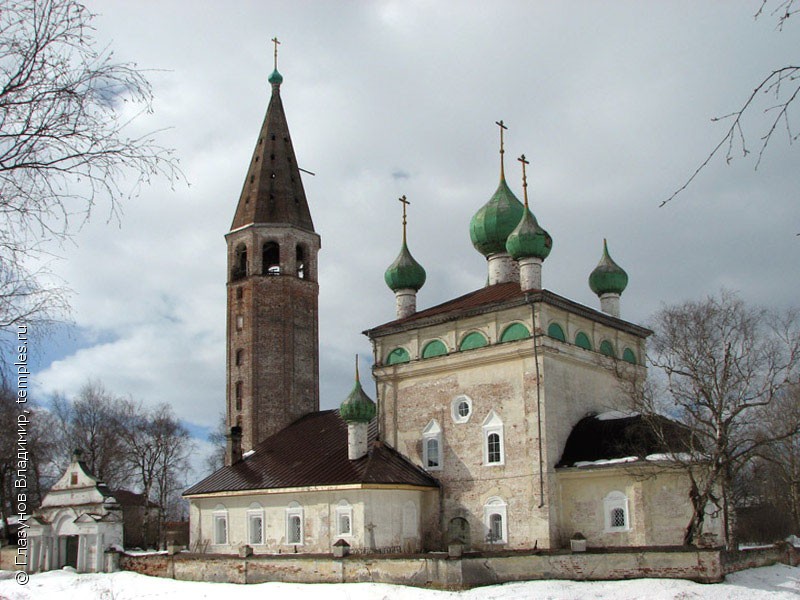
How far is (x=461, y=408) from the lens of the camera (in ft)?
80.8

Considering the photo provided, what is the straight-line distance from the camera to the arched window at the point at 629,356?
26.5 meters

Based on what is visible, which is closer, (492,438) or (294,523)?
(492,438)

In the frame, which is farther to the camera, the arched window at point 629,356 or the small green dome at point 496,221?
the small green dome at point 496,221

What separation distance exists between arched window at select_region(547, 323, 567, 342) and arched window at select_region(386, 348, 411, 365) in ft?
15.0

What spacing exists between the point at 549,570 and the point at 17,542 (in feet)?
61.9

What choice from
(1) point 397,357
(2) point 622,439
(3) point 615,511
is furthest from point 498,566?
(1) point 397,357

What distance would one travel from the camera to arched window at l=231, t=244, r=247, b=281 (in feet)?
115

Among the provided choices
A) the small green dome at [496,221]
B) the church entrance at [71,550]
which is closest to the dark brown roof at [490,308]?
the small green dome at [496,221]

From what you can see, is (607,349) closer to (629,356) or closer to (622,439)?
(629,356)

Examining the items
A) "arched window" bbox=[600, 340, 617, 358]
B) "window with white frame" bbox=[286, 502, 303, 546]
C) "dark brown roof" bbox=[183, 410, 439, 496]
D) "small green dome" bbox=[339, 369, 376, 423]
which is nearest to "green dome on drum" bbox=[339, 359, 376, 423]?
"small green dome" bbox=[339, 369, 376, 423]

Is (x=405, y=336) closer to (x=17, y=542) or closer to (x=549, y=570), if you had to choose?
(x=549, y=570)

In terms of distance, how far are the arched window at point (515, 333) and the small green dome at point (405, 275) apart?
5.64m

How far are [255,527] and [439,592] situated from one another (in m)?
8.53

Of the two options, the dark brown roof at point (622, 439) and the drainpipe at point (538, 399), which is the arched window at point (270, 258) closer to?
the drainpipe at point (538, 399)
